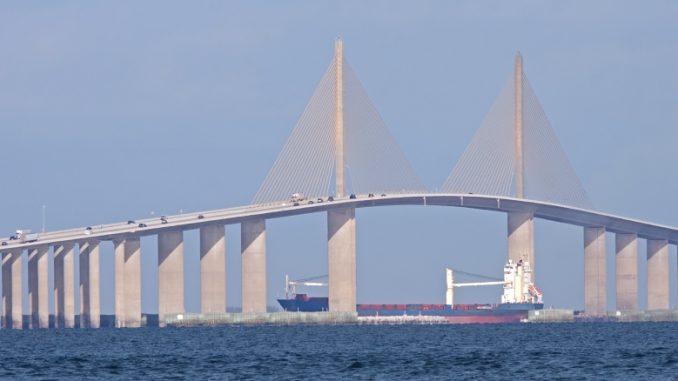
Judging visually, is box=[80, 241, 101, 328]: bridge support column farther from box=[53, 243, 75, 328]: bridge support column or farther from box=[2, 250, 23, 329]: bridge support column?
box=[2, 250, 23, 329]: bridge support column

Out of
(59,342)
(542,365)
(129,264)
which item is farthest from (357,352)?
(129,264)

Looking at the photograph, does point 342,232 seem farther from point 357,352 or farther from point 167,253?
point 357,352

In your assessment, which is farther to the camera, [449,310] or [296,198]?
[449,310]

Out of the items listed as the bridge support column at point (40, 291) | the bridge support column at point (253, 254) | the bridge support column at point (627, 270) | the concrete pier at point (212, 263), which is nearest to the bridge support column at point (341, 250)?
the bridge support column at point (253, 254)

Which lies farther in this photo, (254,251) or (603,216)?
(603,216)

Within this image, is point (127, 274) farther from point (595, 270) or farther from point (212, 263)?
point (595, 270)

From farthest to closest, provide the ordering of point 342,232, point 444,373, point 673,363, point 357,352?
point 342,232 < point 357,352 < point 673,363 < point 444,373

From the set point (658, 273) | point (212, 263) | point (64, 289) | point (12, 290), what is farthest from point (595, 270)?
point (12, 290)
